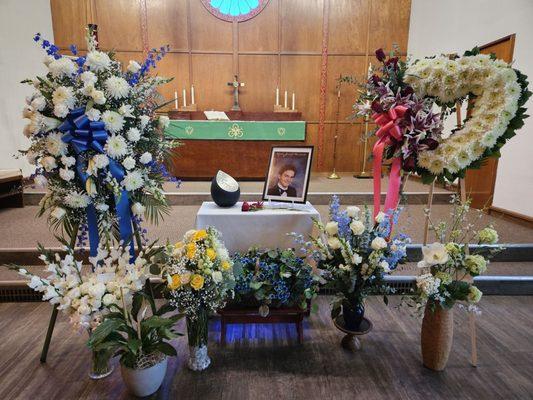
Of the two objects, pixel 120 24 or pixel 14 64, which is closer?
pixel 14 64

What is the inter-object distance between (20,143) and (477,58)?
5.66 meters

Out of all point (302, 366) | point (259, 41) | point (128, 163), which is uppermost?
point (259, 41)

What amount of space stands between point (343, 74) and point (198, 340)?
5.49 m

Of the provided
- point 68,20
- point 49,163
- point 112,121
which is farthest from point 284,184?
point 68,20

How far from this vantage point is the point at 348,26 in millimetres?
5844

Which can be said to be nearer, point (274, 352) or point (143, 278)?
point (143, 278)

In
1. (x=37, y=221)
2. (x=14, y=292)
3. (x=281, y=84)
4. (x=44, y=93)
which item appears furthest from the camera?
(x=281, y=84)

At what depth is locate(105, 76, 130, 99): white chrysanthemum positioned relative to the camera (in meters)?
1.56

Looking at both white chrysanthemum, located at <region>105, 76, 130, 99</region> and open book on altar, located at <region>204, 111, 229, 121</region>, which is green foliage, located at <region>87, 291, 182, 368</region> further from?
open book on altar, located at <region>204, 111, 229, 121</region>

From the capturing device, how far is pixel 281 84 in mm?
6020

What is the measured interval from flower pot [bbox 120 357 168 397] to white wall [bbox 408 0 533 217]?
392 cm

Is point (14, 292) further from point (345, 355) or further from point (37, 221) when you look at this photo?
point (345, 355)

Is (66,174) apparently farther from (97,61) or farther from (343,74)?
(343,74)


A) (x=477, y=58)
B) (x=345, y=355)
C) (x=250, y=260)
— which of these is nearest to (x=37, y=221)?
(x=250, y=260)
